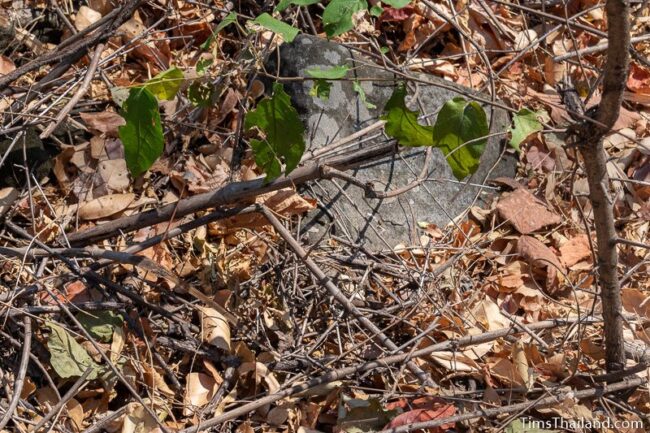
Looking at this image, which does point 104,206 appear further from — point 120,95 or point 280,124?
point 280,124

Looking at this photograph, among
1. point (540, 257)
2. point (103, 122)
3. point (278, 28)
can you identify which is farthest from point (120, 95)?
point (540, 257)

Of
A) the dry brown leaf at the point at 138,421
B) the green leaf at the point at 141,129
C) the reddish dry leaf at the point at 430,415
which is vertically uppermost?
the green leaf at the point at 141,129

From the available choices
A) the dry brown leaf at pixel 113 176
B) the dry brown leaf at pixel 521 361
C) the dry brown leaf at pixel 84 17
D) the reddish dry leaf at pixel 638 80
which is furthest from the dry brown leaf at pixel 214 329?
the reddish dry leaf at pixel 638 80

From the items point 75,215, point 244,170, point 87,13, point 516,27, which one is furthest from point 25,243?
point 516,27

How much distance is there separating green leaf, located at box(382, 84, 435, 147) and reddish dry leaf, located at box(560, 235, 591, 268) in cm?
113

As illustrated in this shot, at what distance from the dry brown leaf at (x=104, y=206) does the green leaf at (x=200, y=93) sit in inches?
26.2

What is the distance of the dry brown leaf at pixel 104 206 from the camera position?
2.73m

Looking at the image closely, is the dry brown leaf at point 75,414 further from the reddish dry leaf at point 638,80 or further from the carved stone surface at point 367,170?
the reddish dry leaf at point 638,80

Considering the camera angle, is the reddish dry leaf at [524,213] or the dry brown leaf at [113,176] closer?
the dry brown leaf at [113,176]

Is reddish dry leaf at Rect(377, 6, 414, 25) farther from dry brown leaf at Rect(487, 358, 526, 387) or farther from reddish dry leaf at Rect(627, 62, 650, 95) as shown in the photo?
dry brown leaf at Rect(487, 358, 526, 387)

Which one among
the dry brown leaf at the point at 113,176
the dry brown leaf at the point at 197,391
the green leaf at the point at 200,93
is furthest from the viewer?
the dry brown leaf at the point at 113,176

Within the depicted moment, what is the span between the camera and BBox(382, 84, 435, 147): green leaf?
2.05 m

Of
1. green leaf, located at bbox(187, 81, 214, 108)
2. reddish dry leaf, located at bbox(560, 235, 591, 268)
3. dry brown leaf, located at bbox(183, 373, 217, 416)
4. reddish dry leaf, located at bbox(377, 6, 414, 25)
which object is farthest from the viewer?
reddish dry leaf, located at bbox(377, 6, 414, 25)

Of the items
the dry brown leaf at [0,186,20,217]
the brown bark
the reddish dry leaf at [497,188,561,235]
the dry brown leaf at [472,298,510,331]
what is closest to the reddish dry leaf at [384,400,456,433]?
the dry brown leaf at [472,298,510,331]
